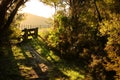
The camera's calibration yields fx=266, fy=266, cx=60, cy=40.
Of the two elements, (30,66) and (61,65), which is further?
(61,65)

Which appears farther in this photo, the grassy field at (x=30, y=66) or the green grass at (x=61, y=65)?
the green grass at (x=61, y=65)

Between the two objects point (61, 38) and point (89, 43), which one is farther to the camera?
point (61, 38)

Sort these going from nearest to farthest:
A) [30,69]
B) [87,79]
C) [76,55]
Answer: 1. [87,79]
2. [30,69]
3. [76,55]

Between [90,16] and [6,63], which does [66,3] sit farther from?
[6,63]

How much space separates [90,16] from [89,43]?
8.68 ft

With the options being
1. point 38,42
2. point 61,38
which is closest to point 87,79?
point 61,38

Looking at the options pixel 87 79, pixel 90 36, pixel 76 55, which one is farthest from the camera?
pixel 76 55

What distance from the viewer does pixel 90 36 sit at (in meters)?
24.2

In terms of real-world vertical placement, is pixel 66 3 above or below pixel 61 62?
above

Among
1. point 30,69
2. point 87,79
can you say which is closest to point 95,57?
point 87,79

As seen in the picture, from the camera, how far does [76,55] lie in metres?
25.8

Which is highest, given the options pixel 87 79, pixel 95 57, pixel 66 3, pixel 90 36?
pixel 66 3

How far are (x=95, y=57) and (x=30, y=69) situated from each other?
17.5 ft

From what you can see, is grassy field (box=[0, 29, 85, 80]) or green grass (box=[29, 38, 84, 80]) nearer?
grassy field (box=[0, 29, 85, 80])
